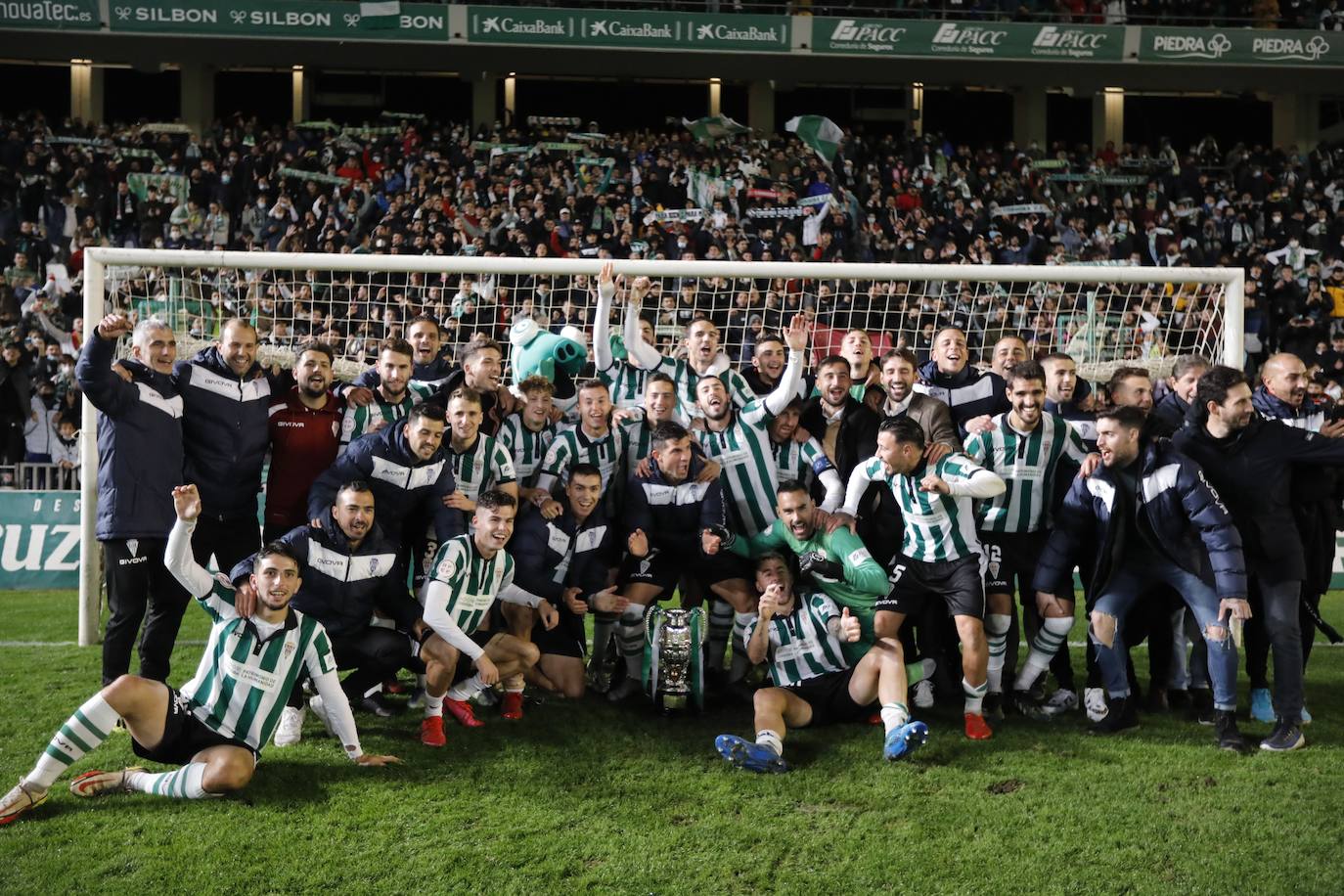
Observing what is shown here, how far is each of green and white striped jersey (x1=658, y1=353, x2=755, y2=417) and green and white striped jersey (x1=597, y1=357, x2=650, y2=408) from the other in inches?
5.4

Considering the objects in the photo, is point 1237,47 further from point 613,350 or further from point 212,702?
point 212,702

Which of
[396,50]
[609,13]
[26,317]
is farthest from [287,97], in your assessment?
[26,317]

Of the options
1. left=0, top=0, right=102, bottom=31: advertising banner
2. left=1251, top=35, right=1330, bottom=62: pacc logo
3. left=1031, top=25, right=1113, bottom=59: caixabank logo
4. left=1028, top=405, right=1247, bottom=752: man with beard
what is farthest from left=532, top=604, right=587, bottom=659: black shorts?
left=1251, top=35, right=1330, bottom=62: pacc logo

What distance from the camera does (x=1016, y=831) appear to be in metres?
4.27

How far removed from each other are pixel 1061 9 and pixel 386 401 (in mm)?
18900

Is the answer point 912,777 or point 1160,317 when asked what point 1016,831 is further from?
point 1160,317

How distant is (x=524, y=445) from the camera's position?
6086 millimetres

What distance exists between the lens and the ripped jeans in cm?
509

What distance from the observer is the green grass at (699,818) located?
3.89 meters

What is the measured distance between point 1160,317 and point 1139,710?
3494 mm

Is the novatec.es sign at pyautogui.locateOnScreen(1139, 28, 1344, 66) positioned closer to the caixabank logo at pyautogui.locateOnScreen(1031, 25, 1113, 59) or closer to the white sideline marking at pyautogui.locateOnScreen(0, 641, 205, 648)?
the caixabank logo at pyautogui.locateOnScreen(1031, 25, 1113, 59)

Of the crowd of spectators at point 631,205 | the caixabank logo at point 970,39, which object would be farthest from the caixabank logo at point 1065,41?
the crowd of spectators at point 631,205

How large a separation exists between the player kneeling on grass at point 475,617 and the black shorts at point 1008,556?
2095mm

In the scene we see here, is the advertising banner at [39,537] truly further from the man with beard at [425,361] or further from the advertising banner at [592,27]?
the advertising banner at [592,27]
